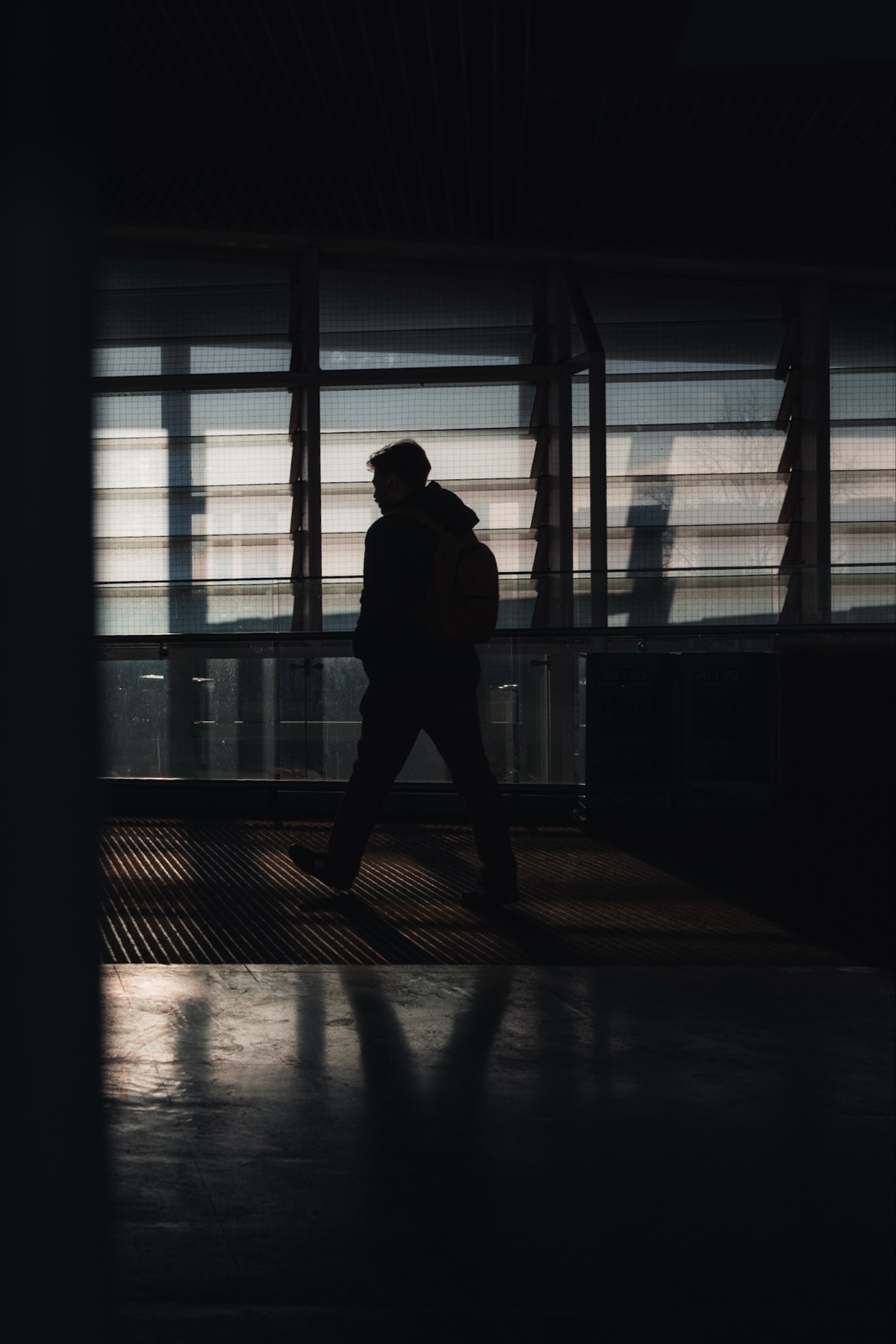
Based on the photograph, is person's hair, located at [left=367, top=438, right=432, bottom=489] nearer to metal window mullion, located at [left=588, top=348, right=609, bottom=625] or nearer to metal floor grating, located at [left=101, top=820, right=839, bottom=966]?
metal floor grating, located at [left=101, top=820, right=839, bottom=966]

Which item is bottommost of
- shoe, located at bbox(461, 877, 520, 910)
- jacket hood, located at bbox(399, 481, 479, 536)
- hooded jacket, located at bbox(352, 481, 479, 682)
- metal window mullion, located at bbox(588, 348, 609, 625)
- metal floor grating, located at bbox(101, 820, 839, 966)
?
metal floor grating, located at bbox(101, 820, 839, 966)

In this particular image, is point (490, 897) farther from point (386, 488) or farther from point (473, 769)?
point (386, 488)

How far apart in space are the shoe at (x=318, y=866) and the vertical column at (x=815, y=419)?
8541 millimetres

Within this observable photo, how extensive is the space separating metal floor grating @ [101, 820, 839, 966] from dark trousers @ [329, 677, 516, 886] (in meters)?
0.30

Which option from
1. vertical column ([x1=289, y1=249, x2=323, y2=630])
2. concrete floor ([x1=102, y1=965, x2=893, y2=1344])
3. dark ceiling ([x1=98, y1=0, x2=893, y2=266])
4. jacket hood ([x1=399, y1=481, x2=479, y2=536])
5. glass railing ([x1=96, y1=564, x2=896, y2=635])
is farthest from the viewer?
vertical column ([x1=289, y1=249, x2=323, y2=630])

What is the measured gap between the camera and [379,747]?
5.39 meters

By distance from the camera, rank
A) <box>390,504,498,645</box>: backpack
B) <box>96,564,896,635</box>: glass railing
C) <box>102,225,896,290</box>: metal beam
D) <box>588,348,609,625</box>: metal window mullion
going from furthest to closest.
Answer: <box>102,225,896,290</box>: metal beam
<box>588,348,609,625</box>: metal window mullion
<box>96,564,896,635</box>: glass railing
<box>390,504,498,645</box>: backpack

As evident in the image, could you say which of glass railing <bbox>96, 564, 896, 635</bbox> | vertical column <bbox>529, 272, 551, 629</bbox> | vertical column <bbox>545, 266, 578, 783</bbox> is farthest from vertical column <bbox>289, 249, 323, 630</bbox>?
glass railing <bbox>96, 564, 896, 635</bbox>

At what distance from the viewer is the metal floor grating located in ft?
15.0

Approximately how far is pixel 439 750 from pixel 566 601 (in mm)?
3871

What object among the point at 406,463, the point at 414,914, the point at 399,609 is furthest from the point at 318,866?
the point at 406,463

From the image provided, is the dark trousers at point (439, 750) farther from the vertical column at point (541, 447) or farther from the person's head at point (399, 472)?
the vertical column at point (541, 447)

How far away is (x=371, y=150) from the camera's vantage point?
34.9 feet

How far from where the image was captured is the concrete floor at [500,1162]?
6.81 feet
